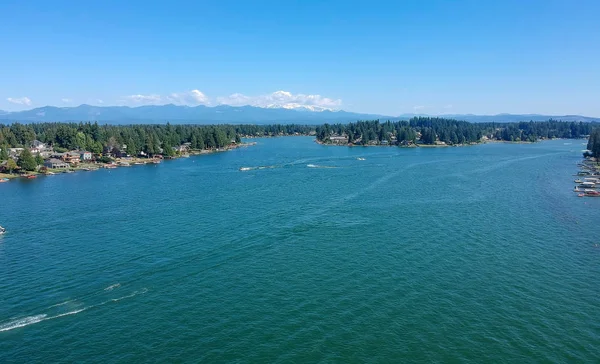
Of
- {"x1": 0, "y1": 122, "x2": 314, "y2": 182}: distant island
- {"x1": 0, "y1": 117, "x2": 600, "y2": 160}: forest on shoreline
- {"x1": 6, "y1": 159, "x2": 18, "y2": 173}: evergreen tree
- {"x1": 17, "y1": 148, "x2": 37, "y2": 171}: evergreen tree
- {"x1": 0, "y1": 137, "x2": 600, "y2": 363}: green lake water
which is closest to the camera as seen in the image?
{"x1": 0, "y1": 137, "x2": 600, "y2": 363}: green lake water

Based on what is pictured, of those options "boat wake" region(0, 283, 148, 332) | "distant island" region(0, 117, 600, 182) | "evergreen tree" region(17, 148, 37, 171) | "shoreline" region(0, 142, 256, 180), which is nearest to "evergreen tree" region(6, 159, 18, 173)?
"distant island" region(0, 117, 600, 182)

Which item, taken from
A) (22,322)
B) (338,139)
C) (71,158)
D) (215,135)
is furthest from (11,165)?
(338,139)

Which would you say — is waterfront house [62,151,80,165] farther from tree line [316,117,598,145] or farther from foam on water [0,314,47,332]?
tree line [316,117,598,145]

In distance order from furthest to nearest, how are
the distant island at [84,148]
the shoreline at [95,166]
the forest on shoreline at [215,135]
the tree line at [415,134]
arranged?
the tree line at [415,134] < the forest on shoreline at [215,135] < the distant island at [84,148] < the shoreline at [95,166]

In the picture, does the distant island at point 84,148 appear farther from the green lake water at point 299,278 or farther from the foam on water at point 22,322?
the foam on water at point 22,322

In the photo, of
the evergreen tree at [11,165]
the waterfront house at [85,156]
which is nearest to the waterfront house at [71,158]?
the waterfront house at [85,156]

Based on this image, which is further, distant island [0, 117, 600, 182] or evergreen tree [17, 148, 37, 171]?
distant island [0, 117, 600, 182]

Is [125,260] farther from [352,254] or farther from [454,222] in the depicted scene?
[454,222]
